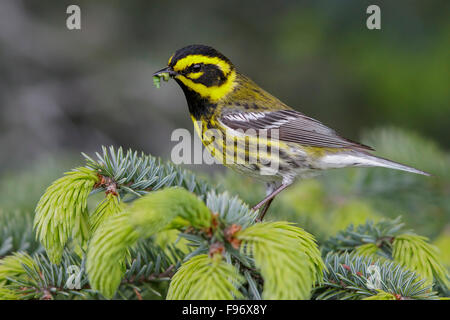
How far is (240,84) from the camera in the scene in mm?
3484

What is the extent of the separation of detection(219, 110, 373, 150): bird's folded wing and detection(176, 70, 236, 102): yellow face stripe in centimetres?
21

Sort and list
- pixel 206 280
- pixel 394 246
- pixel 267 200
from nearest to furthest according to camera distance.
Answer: pixel 206 280
pixel 394 246
pixel 267 200

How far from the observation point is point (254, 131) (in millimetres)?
3135

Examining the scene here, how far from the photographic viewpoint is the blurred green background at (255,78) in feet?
11.2

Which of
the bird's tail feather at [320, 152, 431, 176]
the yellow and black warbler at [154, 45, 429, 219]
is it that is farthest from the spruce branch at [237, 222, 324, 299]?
the bird's tail feather at [320, 152, 431, 176]

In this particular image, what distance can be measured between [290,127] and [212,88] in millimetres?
586

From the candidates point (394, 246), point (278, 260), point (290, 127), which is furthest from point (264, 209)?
point (278, 260)

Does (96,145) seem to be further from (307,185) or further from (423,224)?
→ (423,224)

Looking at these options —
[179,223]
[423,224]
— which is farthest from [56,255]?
[423,224]

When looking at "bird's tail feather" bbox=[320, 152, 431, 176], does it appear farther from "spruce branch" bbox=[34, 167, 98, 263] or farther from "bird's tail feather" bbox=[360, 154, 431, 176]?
"spruce branch" bbox=[34, 167, 98, 263]

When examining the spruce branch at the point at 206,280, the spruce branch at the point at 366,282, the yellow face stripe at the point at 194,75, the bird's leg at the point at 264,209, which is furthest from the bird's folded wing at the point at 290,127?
the spruce branch at the point at 206,280

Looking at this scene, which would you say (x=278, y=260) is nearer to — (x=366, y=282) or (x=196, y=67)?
(x=366, y=282)

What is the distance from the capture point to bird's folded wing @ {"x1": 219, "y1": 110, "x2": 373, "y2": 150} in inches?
123

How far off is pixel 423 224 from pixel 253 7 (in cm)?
293
